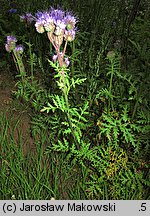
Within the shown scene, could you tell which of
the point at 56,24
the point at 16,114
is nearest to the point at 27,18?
the point at 16,114

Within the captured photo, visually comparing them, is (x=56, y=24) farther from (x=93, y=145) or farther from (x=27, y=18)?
(x=27, y=18)

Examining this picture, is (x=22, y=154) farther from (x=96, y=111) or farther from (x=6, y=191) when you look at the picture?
(x=96, y=111)

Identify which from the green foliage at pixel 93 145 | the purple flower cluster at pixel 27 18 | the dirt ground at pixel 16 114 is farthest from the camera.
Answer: the purple flower cluster at pixel 27 18

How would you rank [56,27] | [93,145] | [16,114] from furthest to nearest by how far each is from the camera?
[16,114] → [93,145] → [56,27]

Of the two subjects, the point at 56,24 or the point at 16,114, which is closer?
the point at 56,24

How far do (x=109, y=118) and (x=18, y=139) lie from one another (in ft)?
2.18

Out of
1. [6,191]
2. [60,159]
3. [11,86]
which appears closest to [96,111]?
[60,159]

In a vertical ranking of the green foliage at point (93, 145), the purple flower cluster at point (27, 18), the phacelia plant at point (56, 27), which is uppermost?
the purple flower cluster at point (27, 18)

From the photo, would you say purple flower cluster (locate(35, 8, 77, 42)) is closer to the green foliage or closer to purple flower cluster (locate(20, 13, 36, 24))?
the green foliage

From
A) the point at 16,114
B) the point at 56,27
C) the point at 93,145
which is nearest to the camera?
the point at 56,27

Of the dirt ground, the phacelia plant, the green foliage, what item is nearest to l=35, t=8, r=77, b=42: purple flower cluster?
the phacelia plant

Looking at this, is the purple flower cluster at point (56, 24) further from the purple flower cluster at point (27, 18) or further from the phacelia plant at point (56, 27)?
the purple flower cluster at point (27, 18)

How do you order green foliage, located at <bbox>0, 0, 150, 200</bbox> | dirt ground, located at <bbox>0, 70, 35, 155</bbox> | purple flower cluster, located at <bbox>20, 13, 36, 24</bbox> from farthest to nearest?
purple flower cluster, located at <bbox>20, 13, 36, 24</bbox> → dirt ground, located at <bbox>0, 70, 35, 155</bbox> → green foliage, located at <bbox>0, 0, 150, 200</bbox>

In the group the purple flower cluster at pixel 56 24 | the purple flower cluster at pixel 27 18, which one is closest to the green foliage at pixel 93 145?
the purple flower cluster at pixel 56 24
